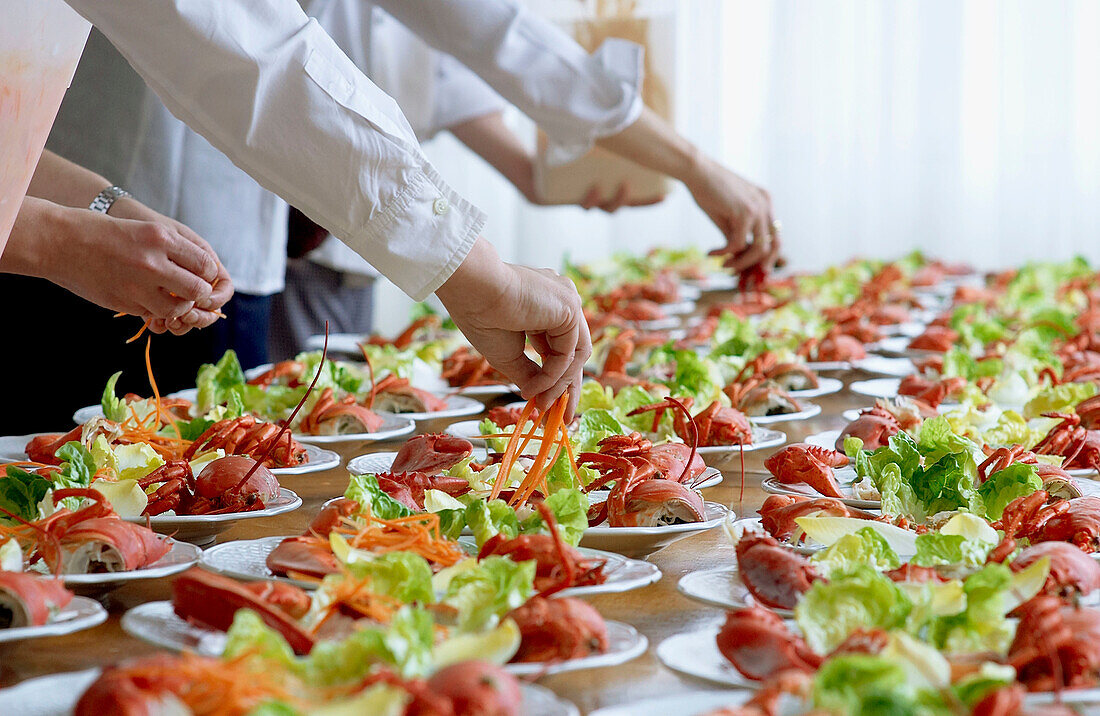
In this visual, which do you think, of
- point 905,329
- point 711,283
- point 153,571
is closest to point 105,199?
point 153,571

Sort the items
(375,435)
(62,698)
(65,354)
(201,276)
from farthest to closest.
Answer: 1. (65,354)
2. (375,435)
3. (201,276)
4. (62,698)

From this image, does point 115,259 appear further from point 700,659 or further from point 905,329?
point 905,329

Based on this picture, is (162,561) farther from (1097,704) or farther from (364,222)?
(1097,704)

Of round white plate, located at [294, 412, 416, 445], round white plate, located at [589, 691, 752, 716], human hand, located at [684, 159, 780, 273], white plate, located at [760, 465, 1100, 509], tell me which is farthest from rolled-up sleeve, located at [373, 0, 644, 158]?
round white plate, located at [589, 691, 752, 716]

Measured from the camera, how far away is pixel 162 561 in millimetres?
973

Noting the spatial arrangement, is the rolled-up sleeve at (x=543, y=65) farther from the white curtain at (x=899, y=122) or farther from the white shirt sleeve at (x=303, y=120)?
the white curtain at (x=899, y=122)

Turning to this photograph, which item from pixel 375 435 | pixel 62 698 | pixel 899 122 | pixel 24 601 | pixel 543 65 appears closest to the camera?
pixel 62 698

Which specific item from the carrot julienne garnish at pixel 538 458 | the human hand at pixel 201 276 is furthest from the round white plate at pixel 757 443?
the human hand at pixel 201 276

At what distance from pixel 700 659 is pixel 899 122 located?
19.6 ft

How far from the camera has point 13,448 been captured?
4.93 feet

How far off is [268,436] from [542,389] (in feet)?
1.15

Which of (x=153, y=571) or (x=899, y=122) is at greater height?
(x=899, y=122)

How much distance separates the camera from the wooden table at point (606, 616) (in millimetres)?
774

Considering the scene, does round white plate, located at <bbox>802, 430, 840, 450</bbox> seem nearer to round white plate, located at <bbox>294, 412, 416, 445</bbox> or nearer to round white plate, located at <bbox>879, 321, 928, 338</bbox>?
round white plate, located at <bbox>294, 412, 416, 445</bbox>
